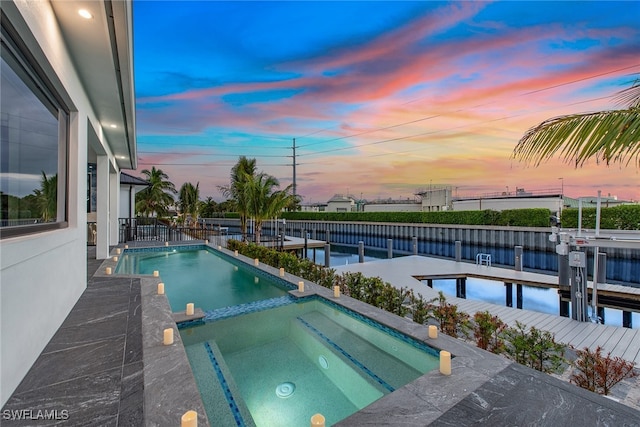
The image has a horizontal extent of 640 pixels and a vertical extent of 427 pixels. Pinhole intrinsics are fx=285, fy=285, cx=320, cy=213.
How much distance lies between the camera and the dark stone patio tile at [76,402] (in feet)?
6.08

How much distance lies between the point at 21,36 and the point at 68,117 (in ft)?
6.65

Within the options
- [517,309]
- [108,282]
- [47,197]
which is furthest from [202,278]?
[517,309]

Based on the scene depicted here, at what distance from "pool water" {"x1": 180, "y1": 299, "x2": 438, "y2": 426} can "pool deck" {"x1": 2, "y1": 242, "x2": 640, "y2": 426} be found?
0.42 m

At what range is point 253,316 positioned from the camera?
4.61 metres

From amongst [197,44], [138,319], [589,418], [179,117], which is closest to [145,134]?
[179,117]

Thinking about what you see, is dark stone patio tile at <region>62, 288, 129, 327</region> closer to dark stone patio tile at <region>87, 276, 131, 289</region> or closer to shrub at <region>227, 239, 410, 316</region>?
dark stone patio tile at <region>87, 276, 131, 289</region>

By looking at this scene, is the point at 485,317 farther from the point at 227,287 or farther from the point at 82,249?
the point at 82,249

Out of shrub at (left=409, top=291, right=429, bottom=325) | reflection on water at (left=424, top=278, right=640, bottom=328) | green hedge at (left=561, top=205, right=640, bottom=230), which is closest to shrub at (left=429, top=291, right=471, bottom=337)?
shrub at (left=409, top=291, right=429, bottom=325)

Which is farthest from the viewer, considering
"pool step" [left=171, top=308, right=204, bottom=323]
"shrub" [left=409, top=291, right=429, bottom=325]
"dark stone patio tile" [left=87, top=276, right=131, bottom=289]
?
"dark stone patio tile" [left=87, top=276, right=131, bottom=289]

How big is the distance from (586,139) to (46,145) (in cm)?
533

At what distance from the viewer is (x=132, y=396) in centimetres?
213

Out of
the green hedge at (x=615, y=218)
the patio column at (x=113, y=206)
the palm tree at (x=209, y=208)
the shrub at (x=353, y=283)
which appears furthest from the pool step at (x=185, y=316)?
the palm tree at (x=209, y=208)

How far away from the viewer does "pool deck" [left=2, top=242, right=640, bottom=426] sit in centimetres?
197

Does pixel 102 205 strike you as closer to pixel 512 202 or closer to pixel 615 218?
pixel 615 218
